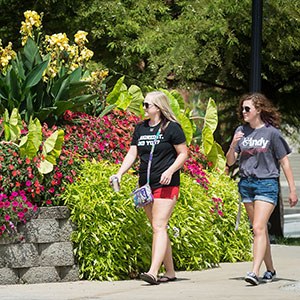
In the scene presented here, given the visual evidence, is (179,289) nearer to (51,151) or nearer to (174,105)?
(51,151)

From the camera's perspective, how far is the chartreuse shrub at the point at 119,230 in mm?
7438

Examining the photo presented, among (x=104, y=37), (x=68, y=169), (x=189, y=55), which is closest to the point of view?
(x=68, y=169)

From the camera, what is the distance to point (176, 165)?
6.69 m

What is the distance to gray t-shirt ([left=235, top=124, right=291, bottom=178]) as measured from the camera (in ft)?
22.4

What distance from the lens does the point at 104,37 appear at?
14.1 meters

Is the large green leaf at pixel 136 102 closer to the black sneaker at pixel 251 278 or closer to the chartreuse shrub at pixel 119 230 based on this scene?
the chartreuse shrub at pixel 119 230

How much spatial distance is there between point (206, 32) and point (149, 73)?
1.37 metres

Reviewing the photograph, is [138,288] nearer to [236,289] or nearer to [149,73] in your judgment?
[236,289]

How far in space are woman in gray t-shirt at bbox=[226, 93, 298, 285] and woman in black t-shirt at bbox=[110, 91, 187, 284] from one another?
0.59 m

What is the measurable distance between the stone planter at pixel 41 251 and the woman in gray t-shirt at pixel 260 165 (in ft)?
5.82

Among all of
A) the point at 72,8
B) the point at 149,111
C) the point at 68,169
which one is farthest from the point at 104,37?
the point at 149,111

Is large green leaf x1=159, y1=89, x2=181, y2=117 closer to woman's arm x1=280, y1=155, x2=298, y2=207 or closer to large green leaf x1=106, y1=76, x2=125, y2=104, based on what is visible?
large green leaf x1=106, y1=76, x2=125, y2=104

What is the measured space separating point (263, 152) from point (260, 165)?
0.12 metres

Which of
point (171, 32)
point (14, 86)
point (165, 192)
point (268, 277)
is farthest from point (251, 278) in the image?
point (171, 32)
